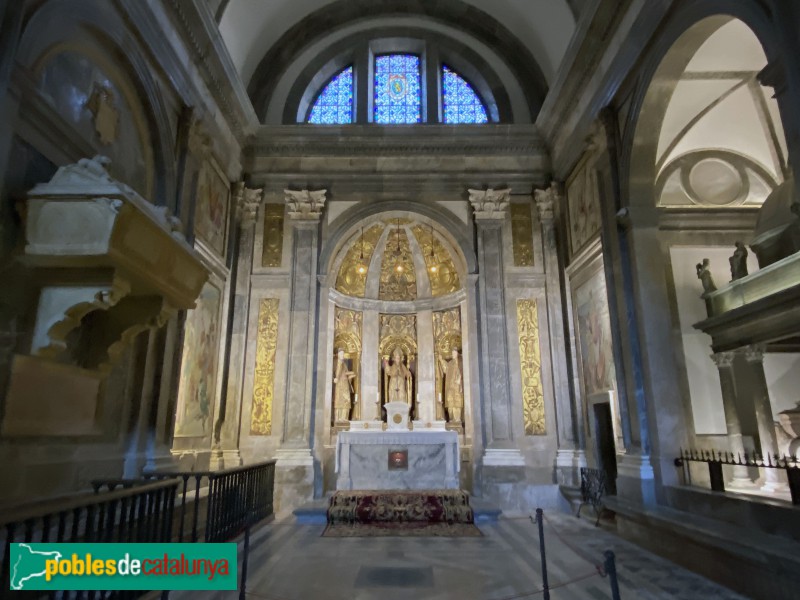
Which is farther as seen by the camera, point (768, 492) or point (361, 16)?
point (361, 16)

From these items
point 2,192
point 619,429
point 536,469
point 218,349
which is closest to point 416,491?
point 536,469

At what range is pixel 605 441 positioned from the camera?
9664 millimetres

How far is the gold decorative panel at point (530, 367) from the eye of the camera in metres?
10.6

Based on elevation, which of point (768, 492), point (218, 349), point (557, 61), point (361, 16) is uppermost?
point (361, 16)

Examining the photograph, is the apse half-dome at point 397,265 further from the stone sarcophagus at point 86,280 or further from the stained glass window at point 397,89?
the stone sarcophagus at point 86,280

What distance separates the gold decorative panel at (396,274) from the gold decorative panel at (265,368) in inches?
129

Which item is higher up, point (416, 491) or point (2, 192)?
point (2, 192)

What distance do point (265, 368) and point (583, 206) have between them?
23.8 ft

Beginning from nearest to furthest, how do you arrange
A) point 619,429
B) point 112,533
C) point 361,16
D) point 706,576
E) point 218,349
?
point 112,533
point 706,576
point 619,429
point 218,349
point 361,16

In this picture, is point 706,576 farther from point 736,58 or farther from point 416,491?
point 736,58

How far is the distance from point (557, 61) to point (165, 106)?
806 cm

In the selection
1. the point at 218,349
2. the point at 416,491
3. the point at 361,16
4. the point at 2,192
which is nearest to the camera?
the point at 2,192

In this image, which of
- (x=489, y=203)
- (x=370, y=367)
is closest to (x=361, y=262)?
(x=370, y=367)

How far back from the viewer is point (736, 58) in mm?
7863
